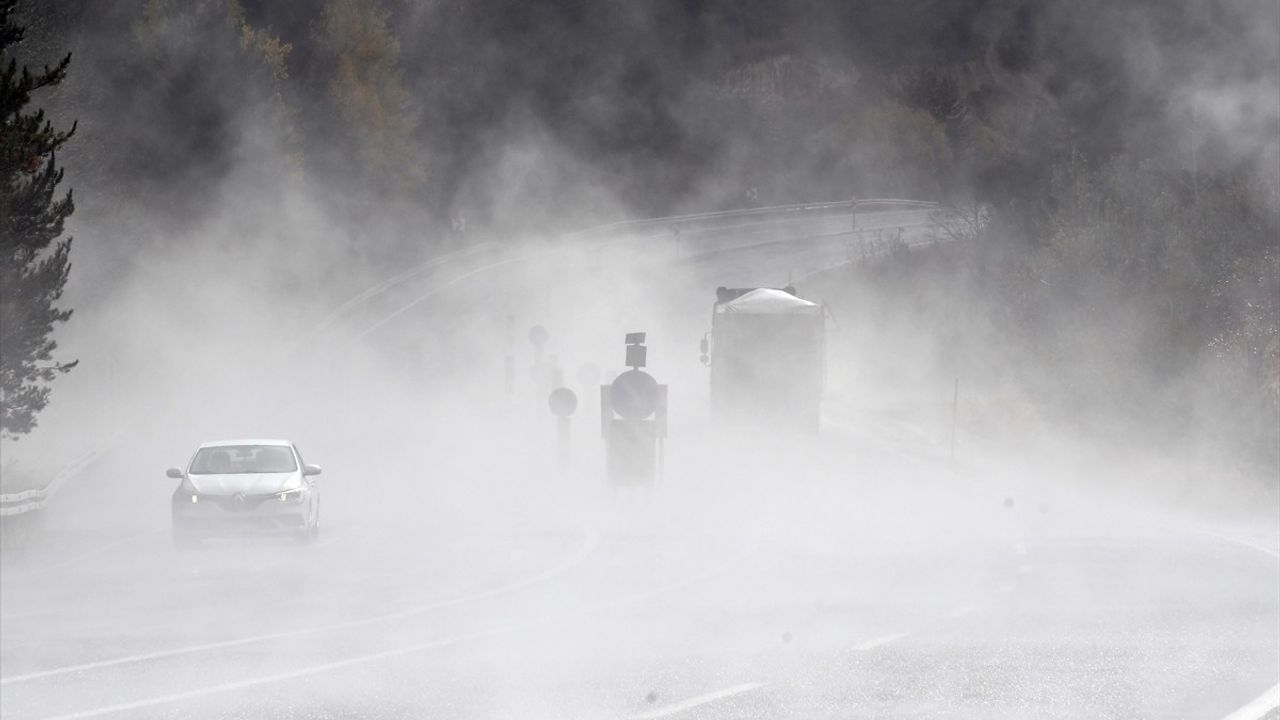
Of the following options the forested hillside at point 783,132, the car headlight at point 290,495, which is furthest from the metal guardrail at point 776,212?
the car headlight at point 290,495

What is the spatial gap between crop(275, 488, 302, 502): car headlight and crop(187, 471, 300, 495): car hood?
83 mm

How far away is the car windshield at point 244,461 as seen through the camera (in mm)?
21734

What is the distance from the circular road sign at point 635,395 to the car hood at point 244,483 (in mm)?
4347

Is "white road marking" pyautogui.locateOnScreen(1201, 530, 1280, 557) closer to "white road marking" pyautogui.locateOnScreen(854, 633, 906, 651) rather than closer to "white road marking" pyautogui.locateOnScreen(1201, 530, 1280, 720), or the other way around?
"white road marking" pyautogui.locateOnScreen(854, 633, 906, 651)

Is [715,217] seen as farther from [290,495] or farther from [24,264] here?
[290,495]

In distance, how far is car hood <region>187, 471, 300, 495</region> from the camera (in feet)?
Result: 67.3

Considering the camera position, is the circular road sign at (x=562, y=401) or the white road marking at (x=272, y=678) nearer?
the white road marking at (x=272, y=678)

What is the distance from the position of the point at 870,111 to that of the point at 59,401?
59.7m

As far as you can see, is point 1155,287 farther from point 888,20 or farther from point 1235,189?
point 888,20

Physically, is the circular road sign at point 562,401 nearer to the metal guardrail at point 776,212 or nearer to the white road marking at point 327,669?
the white road marking at point 327,669

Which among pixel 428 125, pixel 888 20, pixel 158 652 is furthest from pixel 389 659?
pixel 888 20

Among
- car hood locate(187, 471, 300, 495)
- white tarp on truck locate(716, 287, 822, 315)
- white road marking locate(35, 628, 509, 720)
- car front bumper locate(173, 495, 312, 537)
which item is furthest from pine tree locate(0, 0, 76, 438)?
white road marking locate(35, 628, 509, 720)

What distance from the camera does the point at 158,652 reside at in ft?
40.3

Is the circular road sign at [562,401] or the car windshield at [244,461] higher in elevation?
the circular road sign at [562,401]
